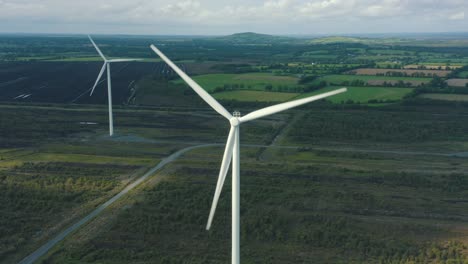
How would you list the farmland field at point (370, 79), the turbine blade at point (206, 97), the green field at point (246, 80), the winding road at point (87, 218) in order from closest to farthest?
the turbine blade at point (206, 97) → the winding road at point (87, 218) → the green field at point (246, 80) → the farmland field at point (370, 79)

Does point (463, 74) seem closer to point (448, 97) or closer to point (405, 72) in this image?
point (405, 72)

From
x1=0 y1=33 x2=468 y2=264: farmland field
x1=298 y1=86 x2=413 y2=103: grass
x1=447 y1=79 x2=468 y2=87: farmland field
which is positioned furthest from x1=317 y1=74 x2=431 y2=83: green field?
x1=0 y1=33 x2=468 y2=264: farmland field

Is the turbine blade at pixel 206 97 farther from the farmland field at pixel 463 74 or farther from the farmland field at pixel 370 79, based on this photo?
the farmland field at pixel 463 74

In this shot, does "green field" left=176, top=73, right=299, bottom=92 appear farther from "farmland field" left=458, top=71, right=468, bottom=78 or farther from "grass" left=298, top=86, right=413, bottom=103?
"farmland field" left=458, top=71, right=468, bottom=78

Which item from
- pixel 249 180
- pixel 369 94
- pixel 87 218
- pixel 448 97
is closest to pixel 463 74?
pixel 448 97

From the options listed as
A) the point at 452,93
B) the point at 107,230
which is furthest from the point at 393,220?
the point at 452,93

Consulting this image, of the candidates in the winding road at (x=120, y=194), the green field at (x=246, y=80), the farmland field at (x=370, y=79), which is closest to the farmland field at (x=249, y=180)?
the winding road at (x=120, y=194)
